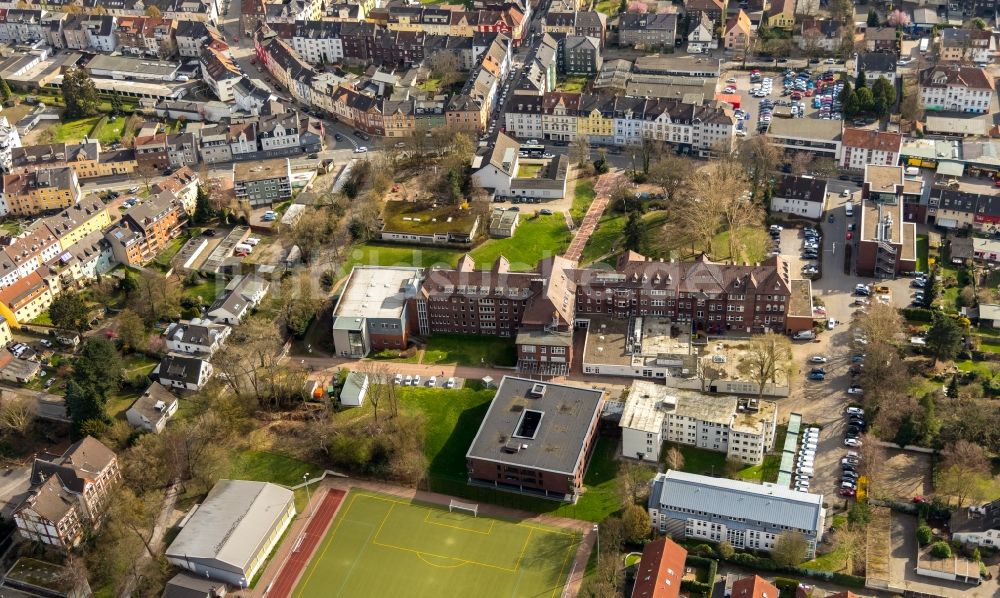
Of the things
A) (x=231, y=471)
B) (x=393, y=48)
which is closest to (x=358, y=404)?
(x=231, y=471)

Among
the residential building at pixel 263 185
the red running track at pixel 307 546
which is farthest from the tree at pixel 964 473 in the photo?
the residential building at pixel 263 185

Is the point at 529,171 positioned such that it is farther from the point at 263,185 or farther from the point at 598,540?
the point at 598,540

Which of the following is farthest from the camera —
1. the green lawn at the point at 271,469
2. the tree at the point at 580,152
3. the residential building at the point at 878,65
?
the residential building at the point at 878,65

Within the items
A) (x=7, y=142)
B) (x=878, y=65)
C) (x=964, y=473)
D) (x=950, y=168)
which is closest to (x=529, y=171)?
(x=950, y=168)

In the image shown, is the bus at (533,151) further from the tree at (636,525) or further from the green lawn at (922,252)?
the tree at (636,525)

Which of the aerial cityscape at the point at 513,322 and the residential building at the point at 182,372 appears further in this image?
the residential building at the point at 182,372

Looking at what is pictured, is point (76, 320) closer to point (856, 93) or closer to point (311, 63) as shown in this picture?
point (311, 63)

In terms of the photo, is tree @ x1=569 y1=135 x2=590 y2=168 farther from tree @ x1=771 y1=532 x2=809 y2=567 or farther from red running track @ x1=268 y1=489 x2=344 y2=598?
tree @ x1=771 y1=532 x2=809 y2=567

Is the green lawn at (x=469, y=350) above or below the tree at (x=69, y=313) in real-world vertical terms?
below
